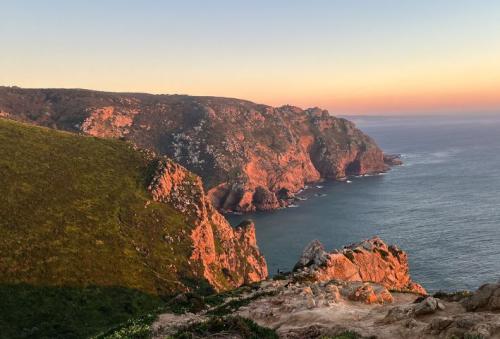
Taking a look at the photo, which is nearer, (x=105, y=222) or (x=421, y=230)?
(x=105, y=222)

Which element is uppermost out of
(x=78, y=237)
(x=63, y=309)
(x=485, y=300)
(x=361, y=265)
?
(x=485, y=300)

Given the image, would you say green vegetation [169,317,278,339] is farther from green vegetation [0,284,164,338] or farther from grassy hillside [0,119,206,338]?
grassy hillside [0,119,206,338]

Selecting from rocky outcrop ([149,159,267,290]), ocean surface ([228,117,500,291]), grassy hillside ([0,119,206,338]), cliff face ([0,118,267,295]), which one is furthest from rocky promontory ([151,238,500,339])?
ocean surface ([228,117,500,291])

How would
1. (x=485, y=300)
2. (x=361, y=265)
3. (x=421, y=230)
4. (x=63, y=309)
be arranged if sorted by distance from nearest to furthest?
1. (x=485, y=300)
2. (x=63, y=309)
3. (x=361, y=265)
4. (x=421, y=230)

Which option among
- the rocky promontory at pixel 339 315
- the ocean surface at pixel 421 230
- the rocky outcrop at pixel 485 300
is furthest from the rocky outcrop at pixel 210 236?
the rocky outcrop at pixel 485 300

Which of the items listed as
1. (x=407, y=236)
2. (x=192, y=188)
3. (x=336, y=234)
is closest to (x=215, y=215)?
(x=192, y=188)

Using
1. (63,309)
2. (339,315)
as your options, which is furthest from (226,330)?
(63,309)

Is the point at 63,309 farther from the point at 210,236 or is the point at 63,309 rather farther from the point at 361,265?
the point at 210,236

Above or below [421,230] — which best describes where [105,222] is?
above
